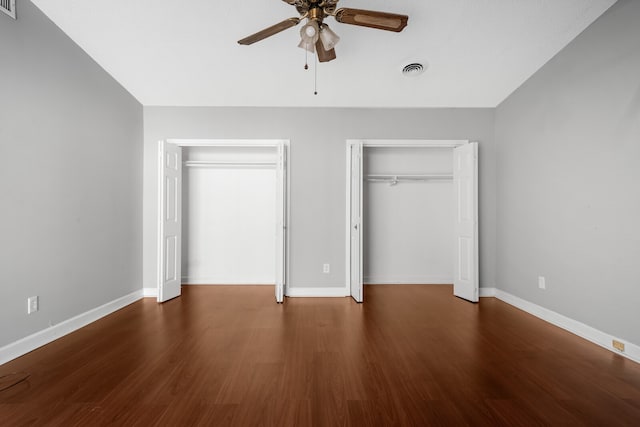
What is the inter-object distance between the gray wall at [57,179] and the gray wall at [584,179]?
4.71 metres

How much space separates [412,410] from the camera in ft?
5.10

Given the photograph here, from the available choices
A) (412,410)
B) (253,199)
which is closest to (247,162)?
(253,199)

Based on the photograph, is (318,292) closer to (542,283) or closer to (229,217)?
(229,217)

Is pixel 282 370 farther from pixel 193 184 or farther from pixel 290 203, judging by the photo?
pixel 193 184

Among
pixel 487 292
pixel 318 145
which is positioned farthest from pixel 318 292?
pixel 487 292

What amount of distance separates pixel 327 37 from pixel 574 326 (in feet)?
11.0

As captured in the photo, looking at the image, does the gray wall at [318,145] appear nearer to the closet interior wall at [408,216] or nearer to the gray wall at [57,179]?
the gray wall at [57,179]

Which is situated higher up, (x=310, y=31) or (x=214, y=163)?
(x=310, y=31)

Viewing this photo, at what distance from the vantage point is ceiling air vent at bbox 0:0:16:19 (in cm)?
203

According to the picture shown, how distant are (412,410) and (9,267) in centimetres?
292

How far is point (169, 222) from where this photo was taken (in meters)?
3.68

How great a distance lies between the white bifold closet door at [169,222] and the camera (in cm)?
353

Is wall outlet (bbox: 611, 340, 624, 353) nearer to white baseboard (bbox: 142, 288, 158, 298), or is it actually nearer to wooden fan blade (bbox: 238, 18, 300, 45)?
wooden fan blade (bbox: 238, 18, 300, 45)

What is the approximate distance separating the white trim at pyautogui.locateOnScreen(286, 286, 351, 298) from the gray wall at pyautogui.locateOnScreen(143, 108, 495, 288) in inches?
2.8
